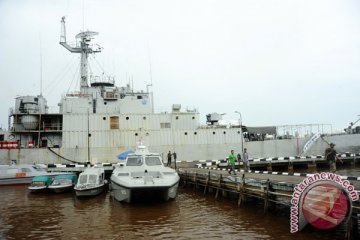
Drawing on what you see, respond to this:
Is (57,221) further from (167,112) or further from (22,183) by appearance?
(167,112)

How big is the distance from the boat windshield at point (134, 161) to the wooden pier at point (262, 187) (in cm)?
440

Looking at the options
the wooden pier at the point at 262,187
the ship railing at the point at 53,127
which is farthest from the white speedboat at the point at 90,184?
the ship railing at the point at 53,127

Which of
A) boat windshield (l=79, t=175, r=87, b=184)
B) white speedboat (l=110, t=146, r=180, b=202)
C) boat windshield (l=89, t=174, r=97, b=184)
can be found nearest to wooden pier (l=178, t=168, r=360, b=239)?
white speedboat (l=110, t=146, r=180, b=202)

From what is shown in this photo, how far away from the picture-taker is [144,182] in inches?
612

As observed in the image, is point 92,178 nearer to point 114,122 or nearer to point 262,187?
point 262,187

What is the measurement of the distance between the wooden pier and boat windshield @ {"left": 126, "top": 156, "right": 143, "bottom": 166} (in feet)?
14.4

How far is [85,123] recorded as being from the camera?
31547 millimetres

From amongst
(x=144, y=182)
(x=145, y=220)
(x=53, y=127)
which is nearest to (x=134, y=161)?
(x=144, y=182)

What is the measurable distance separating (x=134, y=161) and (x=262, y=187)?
8443mm

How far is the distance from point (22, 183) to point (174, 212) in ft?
57.9

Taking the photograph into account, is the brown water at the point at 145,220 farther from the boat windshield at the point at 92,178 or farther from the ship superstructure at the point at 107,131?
the ship superstructure at the point at 107,131

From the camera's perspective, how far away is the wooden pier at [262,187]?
8992 millimetres

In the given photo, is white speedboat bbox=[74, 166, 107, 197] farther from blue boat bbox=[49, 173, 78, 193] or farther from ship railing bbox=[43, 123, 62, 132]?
ship railing bbox=[43, 123, 62, 132]

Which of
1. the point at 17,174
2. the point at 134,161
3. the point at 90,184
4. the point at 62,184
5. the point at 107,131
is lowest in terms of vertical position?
the point at 62,184
